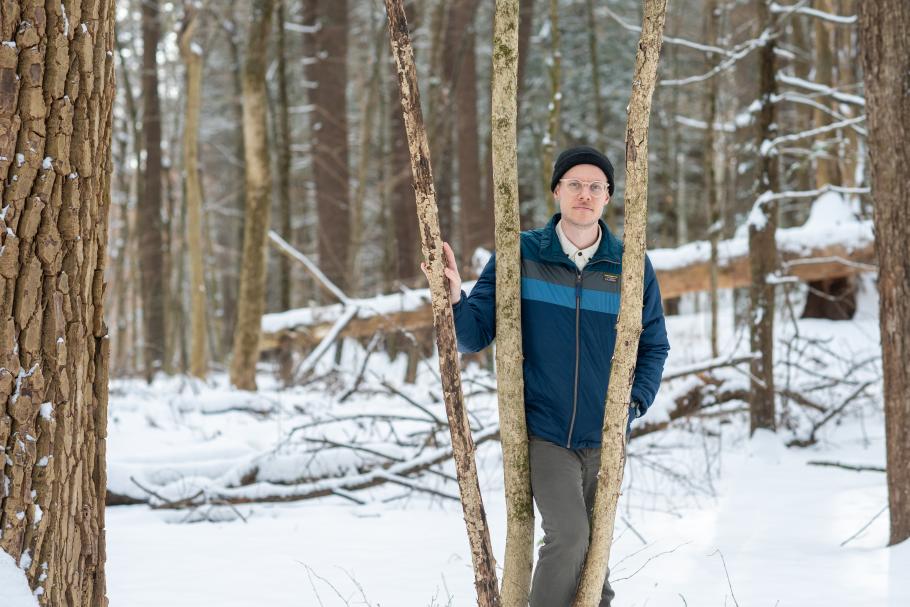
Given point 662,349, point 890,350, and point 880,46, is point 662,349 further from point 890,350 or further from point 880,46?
point 880,46

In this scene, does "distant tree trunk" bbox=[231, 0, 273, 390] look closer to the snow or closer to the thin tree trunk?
the thin tree trunk

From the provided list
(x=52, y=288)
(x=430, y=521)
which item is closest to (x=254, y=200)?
(x=430, y=521)

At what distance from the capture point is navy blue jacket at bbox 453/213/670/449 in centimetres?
314

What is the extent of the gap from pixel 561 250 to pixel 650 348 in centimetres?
51

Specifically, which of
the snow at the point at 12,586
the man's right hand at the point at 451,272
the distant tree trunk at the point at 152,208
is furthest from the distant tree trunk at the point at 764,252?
the distant tree trunk at the point at 152,208

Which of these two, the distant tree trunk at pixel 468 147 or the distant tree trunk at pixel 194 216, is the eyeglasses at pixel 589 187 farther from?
the distant tree trunk at pixel 468 147

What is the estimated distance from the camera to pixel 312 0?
54.4 feet

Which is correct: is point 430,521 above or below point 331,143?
below

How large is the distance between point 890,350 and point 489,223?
12.4 m

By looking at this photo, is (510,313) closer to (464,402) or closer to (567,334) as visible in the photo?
(567,334)

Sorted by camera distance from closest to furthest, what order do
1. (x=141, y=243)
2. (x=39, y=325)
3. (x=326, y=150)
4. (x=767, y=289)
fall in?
(x=39, y=325), (x=767, y=289), (x=326, y=150), (x=141, y=243)

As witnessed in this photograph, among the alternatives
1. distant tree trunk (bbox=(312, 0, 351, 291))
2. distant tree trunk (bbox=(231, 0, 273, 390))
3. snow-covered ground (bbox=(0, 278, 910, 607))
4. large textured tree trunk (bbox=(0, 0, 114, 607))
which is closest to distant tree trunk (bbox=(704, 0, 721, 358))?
snow-covered ground (bbox=(0, 278, 910, 607))

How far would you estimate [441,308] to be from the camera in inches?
110

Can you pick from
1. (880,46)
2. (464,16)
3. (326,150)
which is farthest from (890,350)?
(464,16)
